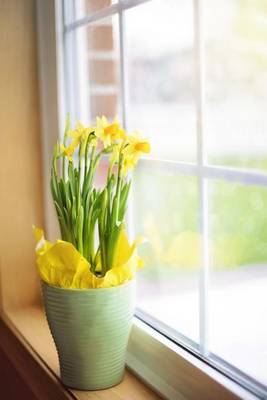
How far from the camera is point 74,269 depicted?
109 cm

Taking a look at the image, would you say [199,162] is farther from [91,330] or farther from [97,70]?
[97,70]

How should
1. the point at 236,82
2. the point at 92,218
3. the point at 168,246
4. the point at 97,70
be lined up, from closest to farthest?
the point at 236,82 → the point at 92,218 → the point at 168,246 → the point at 97,70

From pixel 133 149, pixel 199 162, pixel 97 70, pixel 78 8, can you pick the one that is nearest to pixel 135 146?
pixel 133 149

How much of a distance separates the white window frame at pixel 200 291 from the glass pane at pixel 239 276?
0.07 ft

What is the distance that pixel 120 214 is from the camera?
1.10 metres

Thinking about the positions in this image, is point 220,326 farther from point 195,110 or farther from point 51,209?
point 51,209

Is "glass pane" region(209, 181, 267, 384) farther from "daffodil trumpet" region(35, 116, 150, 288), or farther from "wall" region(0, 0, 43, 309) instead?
"wall" region(0, 0, 43, 309)

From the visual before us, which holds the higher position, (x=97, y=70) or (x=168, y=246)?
(x=97, y=70)

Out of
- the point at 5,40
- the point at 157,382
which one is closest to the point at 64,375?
the point at 157,382

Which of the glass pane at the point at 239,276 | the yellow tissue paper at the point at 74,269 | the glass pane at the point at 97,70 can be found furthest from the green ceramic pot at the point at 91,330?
the glass pane at the point at 97,70

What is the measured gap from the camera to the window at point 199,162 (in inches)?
37.7

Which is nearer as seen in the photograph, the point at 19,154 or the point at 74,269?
the point at 74,269

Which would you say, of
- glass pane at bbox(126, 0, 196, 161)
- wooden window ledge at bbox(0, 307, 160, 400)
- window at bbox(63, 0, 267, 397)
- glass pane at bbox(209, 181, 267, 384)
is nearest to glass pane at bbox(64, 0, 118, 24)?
window at bbox(63, 0, 267, 397)

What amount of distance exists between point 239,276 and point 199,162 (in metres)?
0.20
